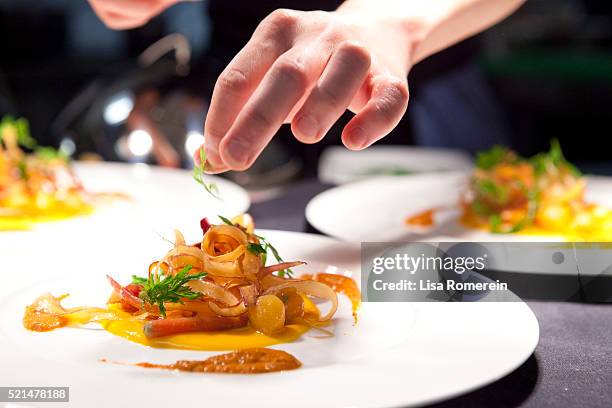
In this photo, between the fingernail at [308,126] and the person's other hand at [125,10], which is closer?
the fingernail at [308,126]

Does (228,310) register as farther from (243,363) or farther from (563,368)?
(563,368)

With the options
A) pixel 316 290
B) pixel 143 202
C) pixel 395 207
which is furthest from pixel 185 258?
pixel 395 207

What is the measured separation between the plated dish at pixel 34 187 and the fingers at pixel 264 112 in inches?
37.5

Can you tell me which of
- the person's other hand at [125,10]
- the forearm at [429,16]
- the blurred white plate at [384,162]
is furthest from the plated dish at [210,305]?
the blurred white plate at [384,162]

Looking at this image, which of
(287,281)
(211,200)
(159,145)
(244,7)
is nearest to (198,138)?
(159,145)

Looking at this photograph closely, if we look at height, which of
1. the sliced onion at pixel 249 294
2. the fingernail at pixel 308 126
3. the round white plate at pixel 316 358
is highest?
the fingernail at pixel 308 126

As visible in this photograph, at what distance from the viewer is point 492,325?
1.25 metres

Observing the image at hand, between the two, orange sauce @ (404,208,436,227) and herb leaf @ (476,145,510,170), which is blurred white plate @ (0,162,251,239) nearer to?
orange sauce @ (404,208,436,227)

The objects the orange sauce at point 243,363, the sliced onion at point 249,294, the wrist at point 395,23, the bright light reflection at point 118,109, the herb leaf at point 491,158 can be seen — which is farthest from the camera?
the bright light reflection at point 118,109

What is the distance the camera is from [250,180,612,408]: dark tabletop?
1.12 m

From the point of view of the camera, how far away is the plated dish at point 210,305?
1.25m

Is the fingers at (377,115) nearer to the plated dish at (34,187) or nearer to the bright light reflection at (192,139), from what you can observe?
the plated dish at (34,187)

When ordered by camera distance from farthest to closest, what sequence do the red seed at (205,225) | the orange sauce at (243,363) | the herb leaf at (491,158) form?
the herb leaf at (491,158), the red seed at (205,225), the orange sauce at (243,363)

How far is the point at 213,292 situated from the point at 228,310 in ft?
0.14
